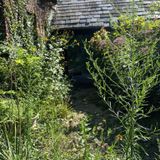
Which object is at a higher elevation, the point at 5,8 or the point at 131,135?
the point at 5,8

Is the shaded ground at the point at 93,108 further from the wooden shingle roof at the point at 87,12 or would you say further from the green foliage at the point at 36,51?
the wooden shingle roof at the point at 87,12

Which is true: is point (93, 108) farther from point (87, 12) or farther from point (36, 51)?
point (87, 12)

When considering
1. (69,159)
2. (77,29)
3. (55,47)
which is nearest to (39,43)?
(55,47)

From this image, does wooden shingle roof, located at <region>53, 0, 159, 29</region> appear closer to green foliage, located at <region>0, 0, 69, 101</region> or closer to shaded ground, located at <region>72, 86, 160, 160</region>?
shaded ground, located at <region>72, 86, 160, 160</region>

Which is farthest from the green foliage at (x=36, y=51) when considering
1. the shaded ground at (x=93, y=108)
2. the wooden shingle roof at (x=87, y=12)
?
the wooden shingle roof at (x=87, y=12)

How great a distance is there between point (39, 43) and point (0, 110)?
15.6 ft

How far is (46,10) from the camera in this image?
1253 centimetres

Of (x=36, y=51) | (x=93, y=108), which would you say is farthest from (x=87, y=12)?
(x=93, y=108)

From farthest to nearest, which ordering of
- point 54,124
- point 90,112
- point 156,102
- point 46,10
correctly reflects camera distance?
point 46,10, point 90,112, point 156,102, point 54,124

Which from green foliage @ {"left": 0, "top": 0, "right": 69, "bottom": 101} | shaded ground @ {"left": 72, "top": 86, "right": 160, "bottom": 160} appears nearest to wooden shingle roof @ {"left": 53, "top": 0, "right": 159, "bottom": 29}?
shaded ground @ {"left": 72, "top": 86, "right": 160, "bottom": 160}

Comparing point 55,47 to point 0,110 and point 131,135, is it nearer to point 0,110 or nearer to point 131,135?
point 0,110

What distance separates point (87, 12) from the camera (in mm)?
13531

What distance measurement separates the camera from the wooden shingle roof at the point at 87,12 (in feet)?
42.6

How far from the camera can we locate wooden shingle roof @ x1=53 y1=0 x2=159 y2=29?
13.0 metres
